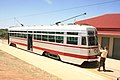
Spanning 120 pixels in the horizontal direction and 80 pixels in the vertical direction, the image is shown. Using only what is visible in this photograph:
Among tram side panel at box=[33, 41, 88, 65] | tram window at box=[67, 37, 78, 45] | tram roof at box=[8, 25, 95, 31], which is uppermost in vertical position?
tram roof at box=[8, 25, 95, 31]

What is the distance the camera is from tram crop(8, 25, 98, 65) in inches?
642

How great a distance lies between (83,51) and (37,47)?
7966 millimetres

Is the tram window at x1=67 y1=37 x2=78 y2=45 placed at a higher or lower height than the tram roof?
lower

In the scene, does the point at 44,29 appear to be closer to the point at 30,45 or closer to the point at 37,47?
the point at 37,47

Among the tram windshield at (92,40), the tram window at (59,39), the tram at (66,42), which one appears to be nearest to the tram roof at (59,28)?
→ the tram at (66,42)

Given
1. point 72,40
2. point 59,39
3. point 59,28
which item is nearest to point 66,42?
point 72,40

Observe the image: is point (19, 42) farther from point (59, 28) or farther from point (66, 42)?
point (66, 42)

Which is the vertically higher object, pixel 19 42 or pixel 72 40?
pixel 72 40

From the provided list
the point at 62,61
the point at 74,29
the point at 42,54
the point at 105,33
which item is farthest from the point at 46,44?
the point at 105,33

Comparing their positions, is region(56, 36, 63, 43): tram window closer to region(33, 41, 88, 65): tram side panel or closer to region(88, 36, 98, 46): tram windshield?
region(33, 41, 88, 65): tram side panel

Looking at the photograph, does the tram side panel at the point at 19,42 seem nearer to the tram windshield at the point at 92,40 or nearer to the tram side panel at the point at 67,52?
the tram side panel at the point at 67,52

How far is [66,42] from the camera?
1781 cm

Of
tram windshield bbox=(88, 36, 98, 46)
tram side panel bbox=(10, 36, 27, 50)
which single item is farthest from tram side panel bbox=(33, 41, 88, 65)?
tram side panel bbox=(10, 36, 27, 50)

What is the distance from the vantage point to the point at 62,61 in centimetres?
1861
